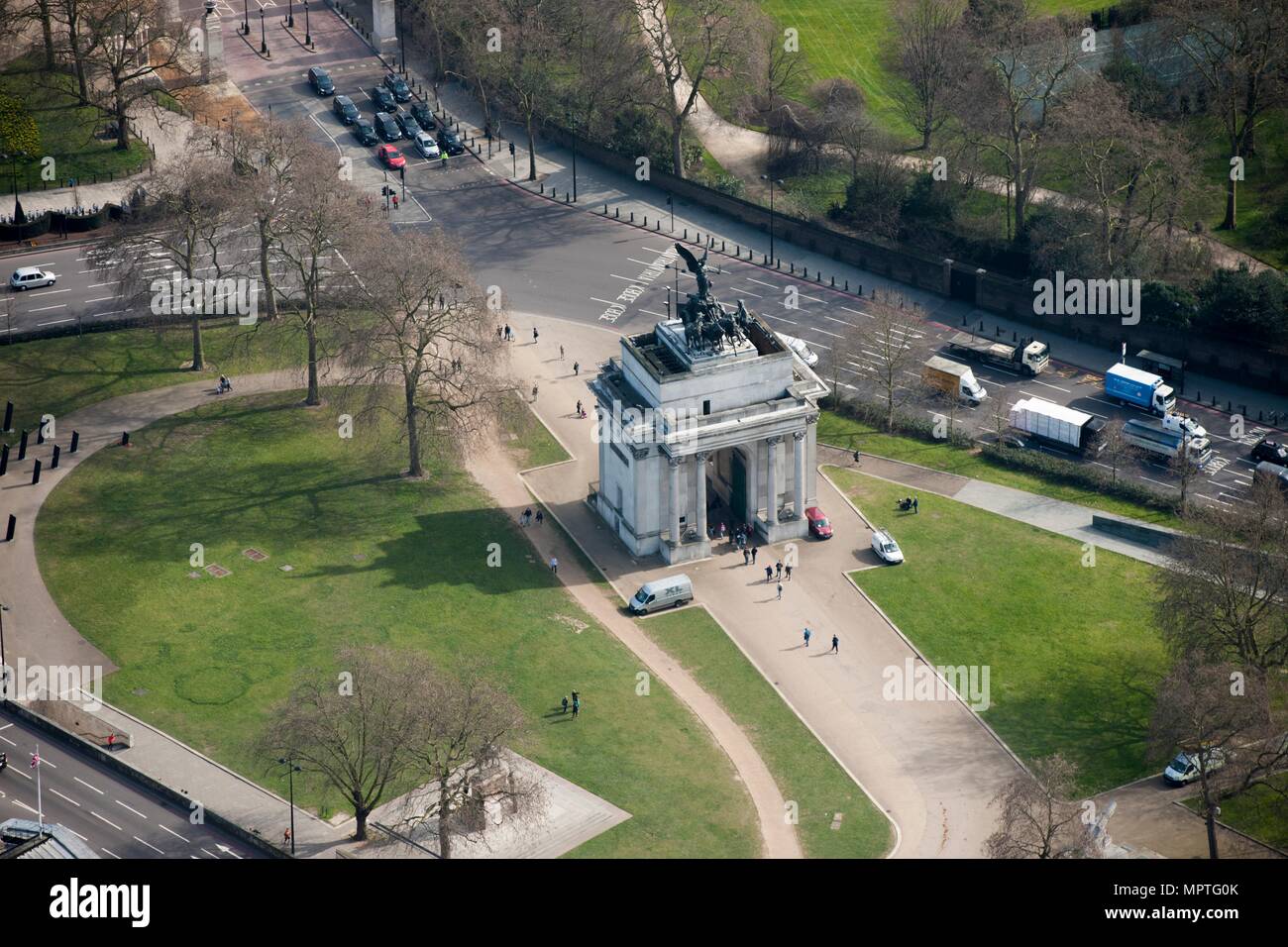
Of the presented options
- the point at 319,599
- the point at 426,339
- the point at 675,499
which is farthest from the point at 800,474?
the point at 319,599

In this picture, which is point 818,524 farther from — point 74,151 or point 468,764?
point 74,151

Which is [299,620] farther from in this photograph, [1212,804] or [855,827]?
[1212,804]

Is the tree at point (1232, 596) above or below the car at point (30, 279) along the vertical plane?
below

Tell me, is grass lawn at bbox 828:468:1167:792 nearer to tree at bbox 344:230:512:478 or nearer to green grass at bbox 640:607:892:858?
green grass at bbox 640:607:892:858

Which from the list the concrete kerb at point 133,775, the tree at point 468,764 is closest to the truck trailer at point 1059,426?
the tree at point 468,764

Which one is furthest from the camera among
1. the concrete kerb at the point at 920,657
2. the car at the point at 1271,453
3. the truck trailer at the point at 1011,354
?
the truck trailer at the point at 1011,354

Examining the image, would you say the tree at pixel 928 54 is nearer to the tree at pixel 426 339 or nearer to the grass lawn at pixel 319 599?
the tree at pixel 426 339

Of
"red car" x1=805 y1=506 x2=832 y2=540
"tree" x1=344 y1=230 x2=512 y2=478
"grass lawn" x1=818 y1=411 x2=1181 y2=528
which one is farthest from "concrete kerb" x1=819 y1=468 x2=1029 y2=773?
"tree" x1=344 y1=230 x2=512 y2=478
